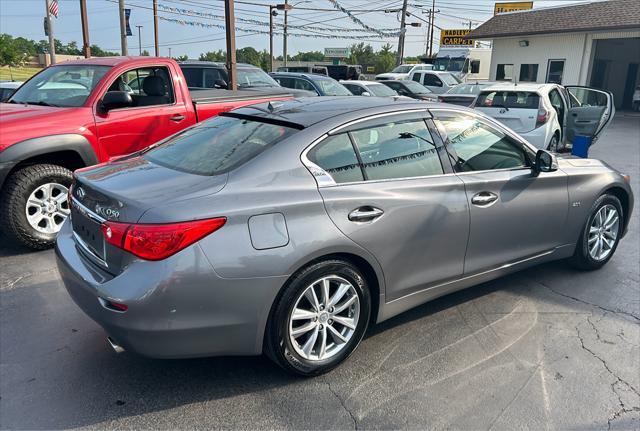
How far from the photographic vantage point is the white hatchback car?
10.2 m

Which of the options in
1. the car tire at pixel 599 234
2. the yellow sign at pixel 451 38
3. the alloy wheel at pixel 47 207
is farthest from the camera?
the yellow sign at pixel 451 38

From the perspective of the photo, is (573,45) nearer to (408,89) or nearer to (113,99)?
(408,89)

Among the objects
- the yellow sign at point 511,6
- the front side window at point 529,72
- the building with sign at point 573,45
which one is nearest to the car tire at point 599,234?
the building with sign at point 573,45

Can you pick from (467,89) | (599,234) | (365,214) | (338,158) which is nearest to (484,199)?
(365,214)

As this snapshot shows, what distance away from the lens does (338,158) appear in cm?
314

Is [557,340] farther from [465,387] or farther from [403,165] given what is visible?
[403,165]

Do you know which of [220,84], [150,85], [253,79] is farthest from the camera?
[253,79]

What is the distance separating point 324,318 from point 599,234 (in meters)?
3.08

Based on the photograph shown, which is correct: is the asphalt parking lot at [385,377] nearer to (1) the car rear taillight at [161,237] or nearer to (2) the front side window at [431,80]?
(1) the car rear taillight at [161,237]

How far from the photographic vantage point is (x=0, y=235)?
5633 millimetres

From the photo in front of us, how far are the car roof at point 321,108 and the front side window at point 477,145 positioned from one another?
0.18 meters

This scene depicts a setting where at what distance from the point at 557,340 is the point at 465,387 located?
0.99 metres

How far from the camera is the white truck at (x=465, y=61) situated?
101 ft

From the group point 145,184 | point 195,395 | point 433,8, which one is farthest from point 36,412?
point 433,8
